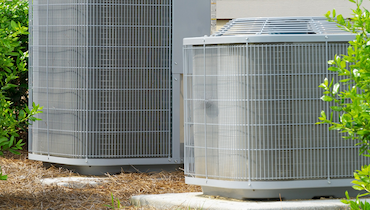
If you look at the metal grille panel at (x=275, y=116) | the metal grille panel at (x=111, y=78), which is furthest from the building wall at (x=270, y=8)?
the metal grille panel at (x=275, y=116)

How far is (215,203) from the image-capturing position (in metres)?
4.03

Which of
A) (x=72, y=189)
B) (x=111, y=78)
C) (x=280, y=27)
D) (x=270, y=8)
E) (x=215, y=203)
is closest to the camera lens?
(x=215, y=203)

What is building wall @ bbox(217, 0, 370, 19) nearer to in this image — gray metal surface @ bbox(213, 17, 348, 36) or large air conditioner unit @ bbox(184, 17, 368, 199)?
gray metal surface @ bbox(213, 17, 348, 36)

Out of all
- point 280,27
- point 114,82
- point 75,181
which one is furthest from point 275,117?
point 75,181

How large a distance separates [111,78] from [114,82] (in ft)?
0.20

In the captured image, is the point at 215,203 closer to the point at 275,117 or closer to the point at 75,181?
the point at 275,117

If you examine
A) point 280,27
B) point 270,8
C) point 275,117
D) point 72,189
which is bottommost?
point 72,189

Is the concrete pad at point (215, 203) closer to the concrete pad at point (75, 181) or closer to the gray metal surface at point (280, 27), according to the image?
the concrete pad at point (75, 181)

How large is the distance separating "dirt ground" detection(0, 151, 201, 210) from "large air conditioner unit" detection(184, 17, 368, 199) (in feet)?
3.06

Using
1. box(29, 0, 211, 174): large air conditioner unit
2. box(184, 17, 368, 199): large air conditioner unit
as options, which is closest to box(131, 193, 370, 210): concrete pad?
box(184, 17, 368, 199): large air conditioner unit

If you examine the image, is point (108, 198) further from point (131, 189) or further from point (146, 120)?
point (146, 120)

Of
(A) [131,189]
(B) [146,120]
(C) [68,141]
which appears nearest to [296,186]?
(A) [131,189]

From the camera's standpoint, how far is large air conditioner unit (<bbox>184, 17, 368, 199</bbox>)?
4074 millimetres

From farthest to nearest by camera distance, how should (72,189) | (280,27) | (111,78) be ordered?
1. (111,78)
2. (72,189)
3. (280,27)
